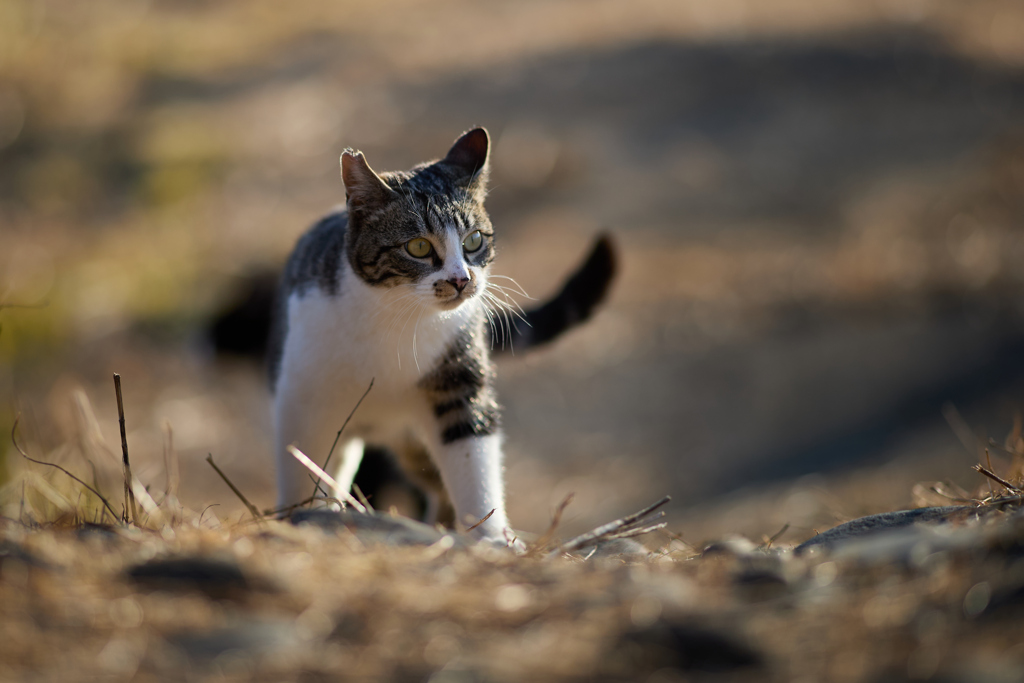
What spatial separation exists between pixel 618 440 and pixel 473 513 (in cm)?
343

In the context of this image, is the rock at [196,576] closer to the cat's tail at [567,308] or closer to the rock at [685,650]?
the rock at [685,650]

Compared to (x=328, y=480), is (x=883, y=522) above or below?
below

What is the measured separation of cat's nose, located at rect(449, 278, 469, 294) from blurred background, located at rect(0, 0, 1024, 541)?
1012 mm

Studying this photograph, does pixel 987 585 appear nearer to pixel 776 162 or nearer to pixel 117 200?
pixel 776 162

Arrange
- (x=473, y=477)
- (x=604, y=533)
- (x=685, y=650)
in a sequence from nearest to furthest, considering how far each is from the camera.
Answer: (x=685, y=650)
(x=604, y=533)
(x=473, y=477)

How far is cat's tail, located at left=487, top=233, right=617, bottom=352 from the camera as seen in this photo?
130 inches

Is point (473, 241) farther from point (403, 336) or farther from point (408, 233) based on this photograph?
point (403, 336)

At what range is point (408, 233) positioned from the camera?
104 inches

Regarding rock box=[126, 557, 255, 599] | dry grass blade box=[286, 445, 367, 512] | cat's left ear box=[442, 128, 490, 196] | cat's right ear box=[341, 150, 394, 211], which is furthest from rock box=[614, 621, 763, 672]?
cat's left ear box=[442, 128, 490, 196]

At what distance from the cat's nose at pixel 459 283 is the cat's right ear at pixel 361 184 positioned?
386mm

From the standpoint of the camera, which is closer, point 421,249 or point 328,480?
point 328,480

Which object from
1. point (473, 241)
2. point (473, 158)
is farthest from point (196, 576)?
point (473, 158)

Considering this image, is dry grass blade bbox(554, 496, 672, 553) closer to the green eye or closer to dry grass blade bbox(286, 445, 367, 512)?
dry grass blade bbox(286, 445, 367, 512)

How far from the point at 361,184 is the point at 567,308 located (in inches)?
40.2
